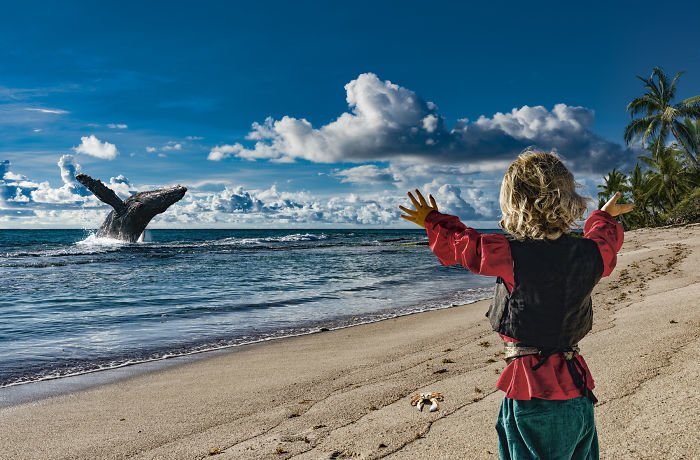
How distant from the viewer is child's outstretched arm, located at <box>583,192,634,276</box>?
2143 millimetres

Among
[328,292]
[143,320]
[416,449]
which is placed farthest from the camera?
[328,292]

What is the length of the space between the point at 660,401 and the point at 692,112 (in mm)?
44453

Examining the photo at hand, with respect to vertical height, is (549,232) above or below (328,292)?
above

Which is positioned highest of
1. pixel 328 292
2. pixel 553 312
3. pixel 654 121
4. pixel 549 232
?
pixel 654 121

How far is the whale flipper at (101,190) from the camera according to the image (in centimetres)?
3894

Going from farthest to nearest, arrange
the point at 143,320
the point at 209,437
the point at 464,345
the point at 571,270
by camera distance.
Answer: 1. the point at 143,320
2. the point at 464,345
3. the point at 209,437
4. the point at 571,270

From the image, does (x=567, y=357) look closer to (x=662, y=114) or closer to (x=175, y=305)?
(x=175, y=305)

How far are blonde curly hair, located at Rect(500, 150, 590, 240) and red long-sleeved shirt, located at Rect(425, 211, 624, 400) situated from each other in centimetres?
13

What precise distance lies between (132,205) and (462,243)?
141ft

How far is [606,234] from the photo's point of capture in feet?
7.13

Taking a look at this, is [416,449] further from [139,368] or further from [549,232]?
[139,368]

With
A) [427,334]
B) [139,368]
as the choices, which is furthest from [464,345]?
[139,368]

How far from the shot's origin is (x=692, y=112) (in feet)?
132

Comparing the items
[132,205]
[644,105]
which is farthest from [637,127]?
[132,205]
